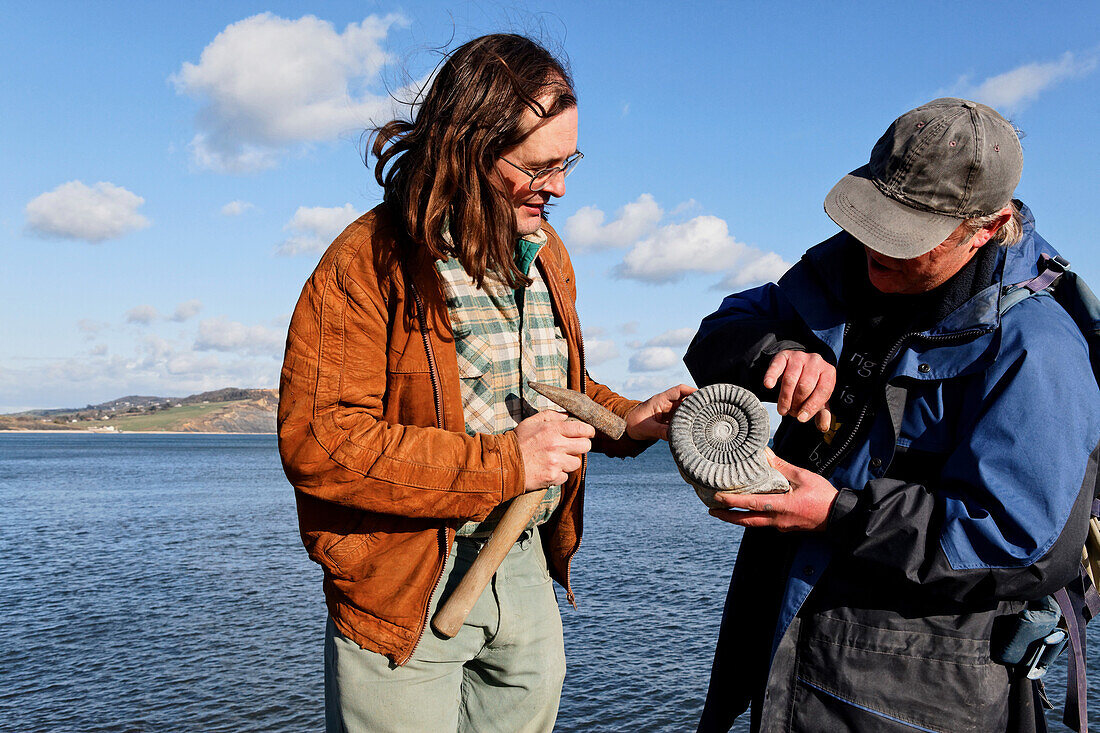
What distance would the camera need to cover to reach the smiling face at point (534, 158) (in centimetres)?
299

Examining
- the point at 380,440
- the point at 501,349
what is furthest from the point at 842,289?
the point at 380,440

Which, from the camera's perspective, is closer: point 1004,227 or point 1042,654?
point 1042,654

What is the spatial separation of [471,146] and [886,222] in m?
1.51

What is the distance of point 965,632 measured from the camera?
8.71 feet

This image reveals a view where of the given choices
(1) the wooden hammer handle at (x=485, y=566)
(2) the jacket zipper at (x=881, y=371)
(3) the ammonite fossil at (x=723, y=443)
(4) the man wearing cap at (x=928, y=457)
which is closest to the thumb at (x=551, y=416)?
(1) the wooden hammer handle at (x=485, y=566)

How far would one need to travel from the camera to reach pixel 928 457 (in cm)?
275

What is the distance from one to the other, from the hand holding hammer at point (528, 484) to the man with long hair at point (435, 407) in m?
0.01

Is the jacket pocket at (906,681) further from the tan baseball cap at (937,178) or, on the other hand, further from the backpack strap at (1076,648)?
the tan baseball cap at (937,178)

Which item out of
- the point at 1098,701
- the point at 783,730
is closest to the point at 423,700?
the point at 783,730

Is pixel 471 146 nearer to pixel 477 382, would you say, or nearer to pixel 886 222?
pixel 477 382

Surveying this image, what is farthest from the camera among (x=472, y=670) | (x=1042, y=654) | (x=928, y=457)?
(x=472, y=670)

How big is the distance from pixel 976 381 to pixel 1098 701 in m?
12.6

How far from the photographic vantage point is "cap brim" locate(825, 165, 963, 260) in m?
2.65

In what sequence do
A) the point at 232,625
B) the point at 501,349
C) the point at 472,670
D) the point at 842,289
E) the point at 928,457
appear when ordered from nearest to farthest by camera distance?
1. the point at 928,457
2. the point at 842,289
3. the point at 501,349
4. the point at 472,670
5. the point at 232,625
